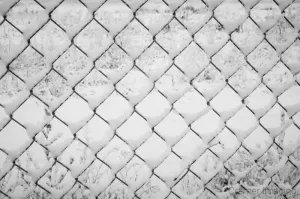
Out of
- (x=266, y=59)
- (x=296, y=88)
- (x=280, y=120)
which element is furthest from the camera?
(x=266, y=59)

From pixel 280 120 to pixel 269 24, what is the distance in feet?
2.47

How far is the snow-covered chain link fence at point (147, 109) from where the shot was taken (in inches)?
48.4

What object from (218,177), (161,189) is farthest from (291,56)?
(161,189)

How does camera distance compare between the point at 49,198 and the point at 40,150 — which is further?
the point at 40,150

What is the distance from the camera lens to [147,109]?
1.80 metres

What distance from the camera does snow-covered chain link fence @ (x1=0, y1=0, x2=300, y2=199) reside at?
1.23 metres

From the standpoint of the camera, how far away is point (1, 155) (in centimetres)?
154

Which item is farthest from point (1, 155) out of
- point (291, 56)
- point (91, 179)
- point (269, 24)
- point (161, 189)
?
point (291, 56)

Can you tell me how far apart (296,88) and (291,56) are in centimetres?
28

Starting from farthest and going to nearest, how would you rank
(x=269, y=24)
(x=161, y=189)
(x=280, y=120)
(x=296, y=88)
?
(x=296, y=88), (x=280, y=120), (x=161, y=189), (x=269, y=24)

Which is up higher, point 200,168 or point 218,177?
point 200,168

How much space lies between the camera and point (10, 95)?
1.83m

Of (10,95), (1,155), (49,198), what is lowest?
(49,198)

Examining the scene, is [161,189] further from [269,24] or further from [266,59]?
[266,59]
